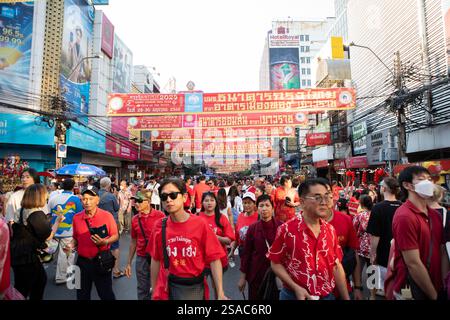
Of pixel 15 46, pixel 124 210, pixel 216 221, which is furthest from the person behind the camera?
pixel 15 46

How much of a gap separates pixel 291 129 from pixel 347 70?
1175 cm

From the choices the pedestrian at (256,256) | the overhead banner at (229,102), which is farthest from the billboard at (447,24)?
the pedestrian at (256,256)

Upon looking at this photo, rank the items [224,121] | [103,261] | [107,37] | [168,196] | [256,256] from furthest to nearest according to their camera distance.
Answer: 1. [107,37]
2. [224,121]
3. [103,261]
4. [256,256]
5. [168,196]

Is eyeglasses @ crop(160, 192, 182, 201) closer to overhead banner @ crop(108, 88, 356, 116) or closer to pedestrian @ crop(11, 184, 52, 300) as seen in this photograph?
pedestrian @ crop(11, 184, 52, 300)

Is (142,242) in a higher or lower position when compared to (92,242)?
lower

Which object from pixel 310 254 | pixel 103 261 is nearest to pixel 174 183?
pixel 310 254

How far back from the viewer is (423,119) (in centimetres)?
1305

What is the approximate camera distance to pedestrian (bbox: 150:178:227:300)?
2.34 metres

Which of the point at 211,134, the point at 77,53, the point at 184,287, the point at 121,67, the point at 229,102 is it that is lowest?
the point at 184,287

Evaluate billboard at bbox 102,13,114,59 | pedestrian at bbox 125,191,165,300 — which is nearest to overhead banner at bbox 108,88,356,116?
pedestrian at bbox 125,191,165,300

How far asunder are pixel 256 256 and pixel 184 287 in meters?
1.02

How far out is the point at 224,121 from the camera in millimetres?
13938

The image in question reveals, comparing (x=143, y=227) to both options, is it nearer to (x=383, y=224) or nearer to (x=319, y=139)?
(x=383, y=224)

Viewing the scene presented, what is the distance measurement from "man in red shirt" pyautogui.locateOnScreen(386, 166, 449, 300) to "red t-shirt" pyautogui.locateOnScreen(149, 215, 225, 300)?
1476 millimetres
